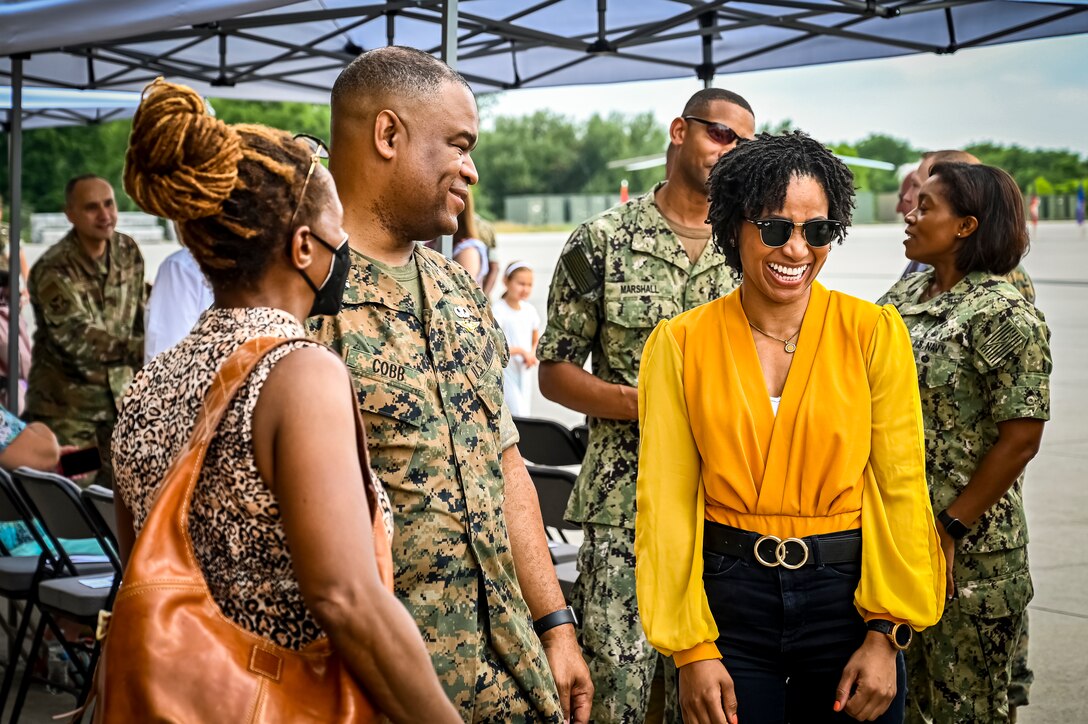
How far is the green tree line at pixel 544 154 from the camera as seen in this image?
47031mm

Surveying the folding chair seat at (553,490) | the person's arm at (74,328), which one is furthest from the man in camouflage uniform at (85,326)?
the folding chair seat at (553,490)

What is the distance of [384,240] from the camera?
2.28 m

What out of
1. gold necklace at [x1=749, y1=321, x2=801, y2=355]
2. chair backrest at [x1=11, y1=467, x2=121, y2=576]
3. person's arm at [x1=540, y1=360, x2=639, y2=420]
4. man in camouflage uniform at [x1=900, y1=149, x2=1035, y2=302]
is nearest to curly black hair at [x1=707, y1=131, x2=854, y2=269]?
gold necklace at [x1=749, y1=321, x2=801, y2=355]

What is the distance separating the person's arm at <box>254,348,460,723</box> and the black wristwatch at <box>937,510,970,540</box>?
2361mm

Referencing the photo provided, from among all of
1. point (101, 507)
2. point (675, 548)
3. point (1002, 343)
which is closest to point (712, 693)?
point (675, 548)

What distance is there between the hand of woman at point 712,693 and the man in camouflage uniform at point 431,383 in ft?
0.88

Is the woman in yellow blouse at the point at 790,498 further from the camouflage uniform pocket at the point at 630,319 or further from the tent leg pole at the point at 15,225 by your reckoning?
the tent leg pole at the point at 15,225

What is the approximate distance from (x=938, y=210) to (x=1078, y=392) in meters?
10.1

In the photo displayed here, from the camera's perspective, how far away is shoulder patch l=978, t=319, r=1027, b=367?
138 inches

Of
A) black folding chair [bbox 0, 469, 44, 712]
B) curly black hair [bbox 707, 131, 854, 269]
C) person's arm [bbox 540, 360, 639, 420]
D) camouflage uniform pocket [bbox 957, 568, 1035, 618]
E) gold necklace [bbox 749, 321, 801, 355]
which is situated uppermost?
curly black hair [bbox 707, 131, 854, 269]

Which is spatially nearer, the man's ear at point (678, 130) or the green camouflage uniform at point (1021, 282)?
the man's ear at point (678, 130)

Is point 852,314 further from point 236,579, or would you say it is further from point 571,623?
point 236,579

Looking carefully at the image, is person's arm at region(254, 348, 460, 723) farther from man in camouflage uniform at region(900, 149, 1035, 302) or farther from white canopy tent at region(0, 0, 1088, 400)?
white canopy tent at region(0, 0, 1088, 400)

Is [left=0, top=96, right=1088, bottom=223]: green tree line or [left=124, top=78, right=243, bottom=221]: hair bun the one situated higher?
[left=0, top=96, right=1088, bottom=223]: green tree line
